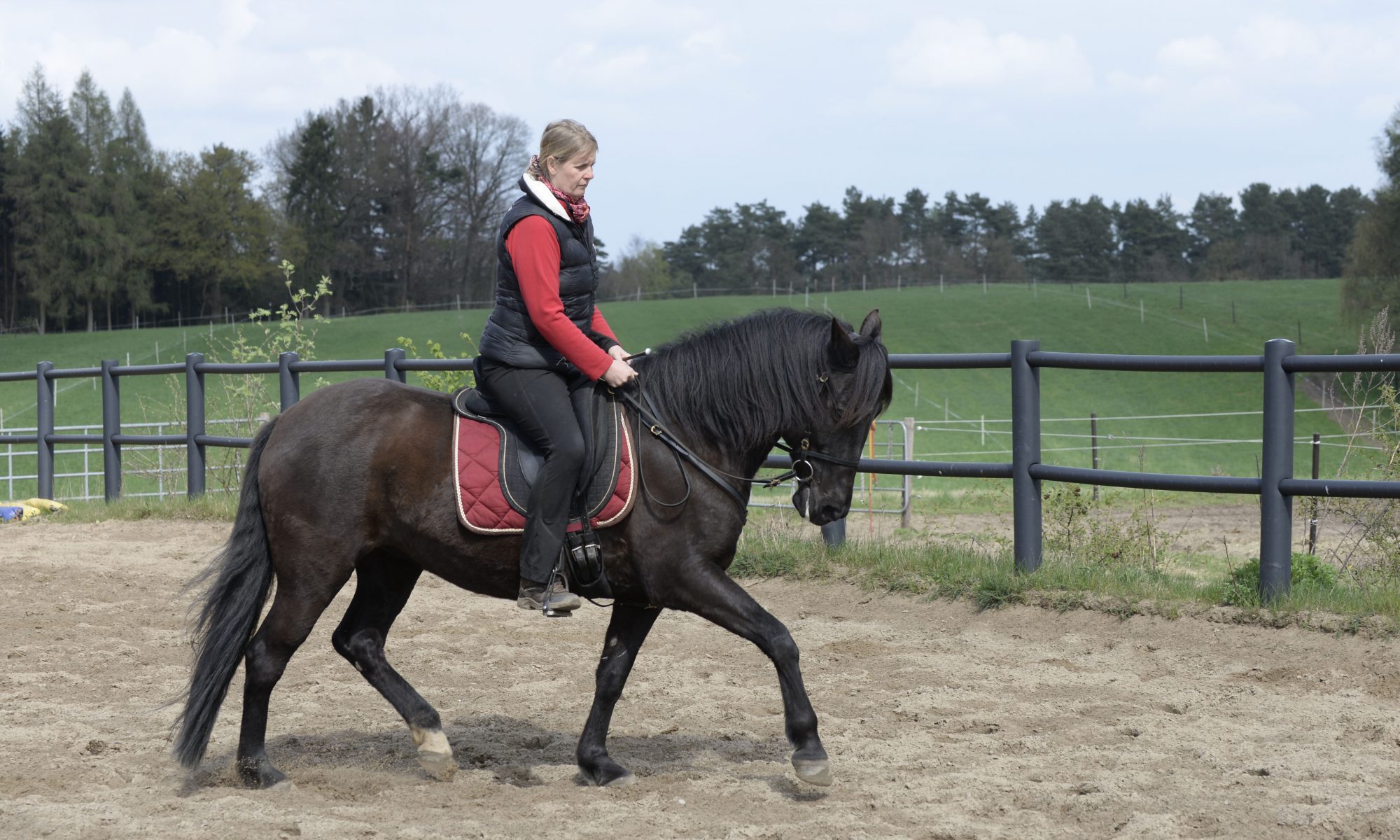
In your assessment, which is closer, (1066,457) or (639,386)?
(639,386)

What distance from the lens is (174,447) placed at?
14.6 m

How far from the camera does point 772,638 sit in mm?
4031

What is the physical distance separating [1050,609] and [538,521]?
3726 mm

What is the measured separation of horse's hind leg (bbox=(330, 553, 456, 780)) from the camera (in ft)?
14.1

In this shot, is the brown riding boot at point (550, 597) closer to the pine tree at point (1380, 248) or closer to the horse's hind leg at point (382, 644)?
the horse's hind leg at point (382, 644)

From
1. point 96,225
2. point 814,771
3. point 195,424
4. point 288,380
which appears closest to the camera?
point 814,771

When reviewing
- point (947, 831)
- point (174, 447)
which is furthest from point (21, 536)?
point (947, 831)

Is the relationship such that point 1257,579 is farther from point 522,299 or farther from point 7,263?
point 7,263

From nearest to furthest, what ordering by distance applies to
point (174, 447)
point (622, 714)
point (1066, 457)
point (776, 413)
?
point (776, 413) → point (622, 714) → point (174, 447) → point (1066, 457)

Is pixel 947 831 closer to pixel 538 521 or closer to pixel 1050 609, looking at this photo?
pixel 538 521

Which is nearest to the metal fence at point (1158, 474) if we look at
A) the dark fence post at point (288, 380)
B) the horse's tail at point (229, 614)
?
the dark fence post at point (288, 380)

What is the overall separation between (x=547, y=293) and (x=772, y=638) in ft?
4.64

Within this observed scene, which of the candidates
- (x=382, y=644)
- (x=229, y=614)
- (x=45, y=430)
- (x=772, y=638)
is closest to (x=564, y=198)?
(x=772, y=638)

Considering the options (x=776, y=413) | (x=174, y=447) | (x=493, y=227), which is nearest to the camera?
(x=776, y=413)
